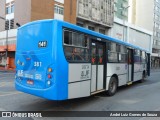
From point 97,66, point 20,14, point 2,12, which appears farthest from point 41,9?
point 97,66

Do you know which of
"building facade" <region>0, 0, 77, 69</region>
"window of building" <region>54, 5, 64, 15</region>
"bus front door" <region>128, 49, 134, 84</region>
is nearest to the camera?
"bus front door" <region>128, 49, 134, 84</region>

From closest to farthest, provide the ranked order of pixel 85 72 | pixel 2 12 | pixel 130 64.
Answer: pixel 85 72, pixel 130 64, pixel 2 12

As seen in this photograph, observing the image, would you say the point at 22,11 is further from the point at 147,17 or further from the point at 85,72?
the point at 147,17

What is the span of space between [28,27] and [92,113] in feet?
11.8

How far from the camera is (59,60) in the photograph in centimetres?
611

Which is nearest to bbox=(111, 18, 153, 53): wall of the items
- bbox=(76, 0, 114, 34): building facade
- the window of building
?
bbox=(76, 0, 114, 34): building facade

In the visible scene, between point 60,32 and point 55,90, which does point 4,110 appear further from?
point 60,32

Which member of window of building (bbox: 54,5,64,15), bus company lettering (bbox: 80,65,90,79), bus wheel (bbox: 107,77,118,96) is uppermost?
window of building (bbox: 54,5,64,15)

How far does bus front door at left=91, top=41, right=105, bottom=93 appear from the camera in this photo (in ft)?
26.0

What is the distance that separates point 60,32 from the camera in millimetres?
6211

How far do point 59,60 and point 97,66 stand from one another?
8.37ft

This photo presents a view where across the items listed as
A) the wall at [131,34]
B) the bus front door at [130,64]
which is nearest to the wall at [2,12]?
the wall at [131,34]

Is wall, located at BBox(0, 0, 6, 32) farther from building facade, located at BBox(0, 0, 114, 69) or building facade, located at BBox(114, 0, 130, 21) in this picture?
building facade, located at BBox(114, 0, 130, 21)

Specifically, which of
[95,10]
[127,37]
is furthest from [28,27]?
[127,37]
